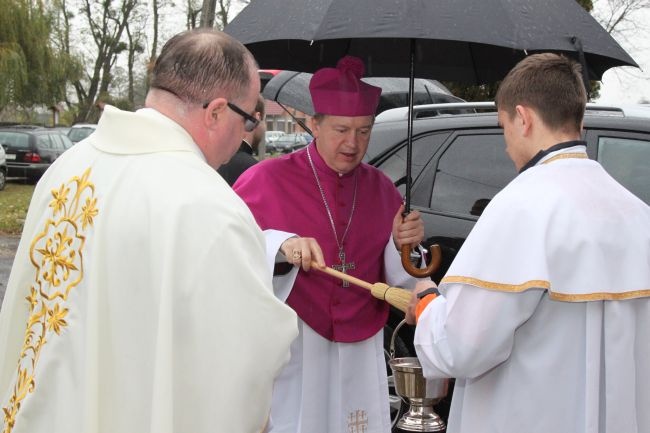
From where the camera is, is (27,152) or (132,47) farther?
(132,47)

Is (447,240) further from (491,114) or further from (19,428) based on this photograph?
(19,428)

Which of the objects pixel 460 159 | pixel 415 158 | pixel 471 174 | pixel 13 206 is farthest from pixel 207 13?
pixel 13 206

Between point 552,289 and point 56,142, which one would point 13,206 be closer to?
point 56,142

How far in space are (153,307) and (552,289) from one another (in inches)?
44.3

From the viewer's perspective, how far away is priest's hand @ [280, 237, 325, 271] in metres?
3.25

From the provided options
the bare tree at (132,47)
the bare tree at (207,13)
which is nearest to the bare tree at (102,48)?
the bare tree at (132,47)

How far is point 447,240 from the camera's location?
4.73 metres

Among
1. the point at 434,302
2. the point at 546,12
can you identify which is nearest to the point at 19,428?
the point at 434,302

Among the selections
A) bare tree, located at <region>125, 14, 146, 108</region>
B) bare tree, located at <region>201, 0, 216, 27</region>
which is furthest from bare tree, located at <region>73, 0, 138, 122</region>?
bare tree, located at <region>201, 0, 216, 27</region>

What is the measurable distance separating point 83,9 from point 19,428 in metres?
46.8

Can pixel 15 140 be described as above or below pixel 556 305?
above

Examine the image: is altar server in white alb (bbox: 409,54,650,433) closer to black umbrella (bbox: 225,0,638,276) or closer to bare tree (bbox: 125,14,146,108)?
black umbrella (bbox: 225,0,638,276)

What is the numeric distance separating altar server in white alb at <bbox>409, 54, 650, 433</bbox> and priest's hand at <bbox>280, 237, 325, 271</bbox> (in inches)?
32.4

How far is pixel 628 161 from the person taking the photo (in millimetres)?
4289
